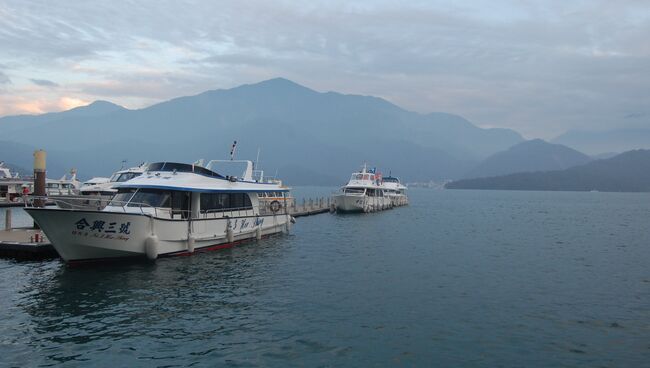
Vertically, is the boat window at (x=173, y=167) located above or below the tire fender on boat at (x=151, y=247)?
above

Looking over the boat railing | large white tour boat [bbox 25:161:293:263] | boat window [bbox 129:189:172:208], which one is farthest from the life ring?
boat window [bbox 129:189:172:208]

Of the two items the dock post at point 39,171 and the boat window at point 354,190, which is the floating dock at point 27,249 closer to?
the dock post at point 39,171

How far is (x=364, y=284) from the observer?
A: 74.3ft

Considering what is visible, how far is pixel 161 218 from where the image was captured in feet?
82.0

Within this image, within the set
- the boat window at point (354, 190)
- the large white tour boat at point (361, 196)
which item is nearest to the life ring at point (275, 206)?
the large white tour boat at point (361, 196)

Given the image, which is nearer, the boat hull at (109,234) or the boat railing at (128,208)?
the boat hull at (109,234)

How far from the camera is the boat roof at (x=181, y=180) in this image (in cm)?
2681

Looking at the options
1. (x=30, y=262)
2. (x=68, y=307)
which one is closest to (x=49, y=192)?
(x=30, y=262)

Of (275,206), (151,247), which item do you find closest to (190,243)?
(151,247)

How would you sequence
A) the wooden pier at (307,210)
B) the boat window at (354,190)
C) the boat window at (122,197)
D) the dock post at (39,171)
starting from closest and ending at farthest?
1. the boat window at (122,197)
2. the dock post at (39,171)
3. the wooden pier at (307,210)
4. the boat window at (354,190)

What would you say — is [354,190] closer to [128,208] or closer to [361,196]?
[361,196]

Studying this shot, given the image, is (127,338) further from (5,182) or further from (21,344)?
(5,182)

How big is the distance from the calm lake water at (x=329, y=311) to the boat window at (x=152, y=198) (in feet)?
10.1

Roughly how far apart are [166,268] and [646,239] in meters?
41.6
